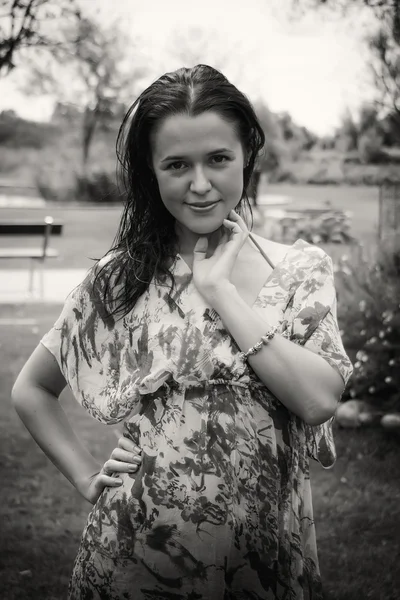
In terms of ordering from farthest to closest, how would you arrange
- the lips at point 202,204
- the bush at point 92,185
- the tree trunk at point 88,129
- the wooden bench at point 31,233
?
the wooden bench at point 31,233, the bush at point 92,185, the tree trunk at point 88,129, the lips at point 202,204

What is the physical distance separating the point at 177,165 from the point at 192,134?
0.07 m

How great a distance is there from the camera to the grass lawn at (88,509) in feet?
9.55

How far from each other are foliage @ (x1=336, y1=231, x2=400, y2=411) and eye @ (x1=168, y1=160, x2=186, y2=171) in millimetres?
2984

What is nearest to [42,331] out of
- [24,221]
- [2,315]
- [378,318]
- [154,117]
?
[2,315]

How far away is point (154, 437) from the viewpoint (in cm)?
134

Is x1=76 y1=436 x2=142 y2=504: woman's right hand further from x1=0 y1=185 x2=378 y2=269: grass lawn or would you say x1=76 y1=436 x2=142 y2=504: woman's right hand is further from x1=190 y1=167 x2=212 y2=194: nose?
x1=0 y1=185 x2=378 y2=269: grass lawn

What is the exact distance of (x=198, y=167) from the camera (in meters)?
1.35

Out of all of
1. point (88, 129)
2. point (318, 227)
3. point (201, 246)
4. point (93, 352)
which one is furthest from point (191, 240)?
point (318, 227)

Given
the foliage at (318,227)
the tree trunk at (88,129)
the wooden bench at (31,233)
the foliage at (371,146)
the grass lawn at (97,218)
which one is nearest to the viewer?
the foliage at (371,146)

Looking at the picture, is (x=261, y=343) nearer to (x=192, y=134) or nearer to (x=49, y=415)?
(x=192, y=134)

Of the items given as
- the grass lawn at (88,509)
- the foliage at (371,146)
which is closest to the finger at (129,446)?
the grass lawn at (88,509)

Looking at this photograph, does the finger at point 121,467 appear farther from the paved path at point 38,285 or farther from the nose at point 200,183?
the paved path at point 38,285

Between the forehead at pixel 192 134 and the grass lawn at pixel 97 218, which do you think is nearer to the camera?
the forehead at pixel 192 134

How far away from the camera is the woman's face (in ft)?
4.42
